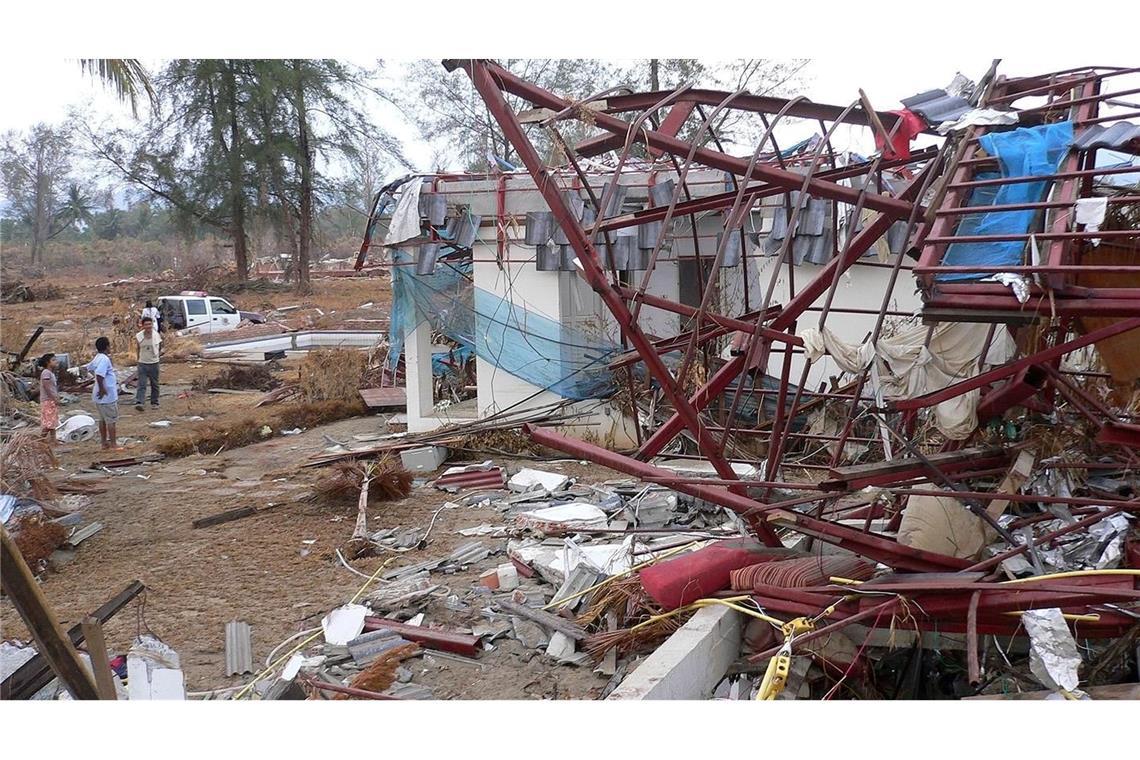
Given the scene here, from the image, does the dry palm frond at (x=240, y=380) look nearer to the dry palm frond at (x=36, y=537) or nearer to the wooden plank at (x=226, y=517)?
the wooden plank at (x=226, y=517)

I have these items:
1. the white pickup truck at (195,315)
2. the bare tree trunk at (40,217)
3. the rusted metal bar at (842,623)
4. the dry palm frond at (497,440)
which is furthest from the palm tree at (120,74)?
the bare tree trunk at (40,217)

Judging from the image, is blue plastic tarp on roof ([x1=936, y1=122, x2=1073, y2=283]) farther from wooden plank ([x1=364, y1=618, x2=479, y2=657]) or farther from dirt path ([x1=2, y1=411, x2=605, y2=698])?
wooden plank ([x1=364, y1=618, x2=479, y2=657])

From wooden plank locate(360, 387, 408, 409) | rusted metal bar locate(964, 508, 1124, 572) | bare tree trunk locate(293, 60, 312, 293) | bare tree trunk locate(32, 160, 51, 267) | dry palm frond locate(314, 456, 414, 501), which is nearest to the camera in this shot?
rusted metal bar locate(964, 508, 1124, 572)

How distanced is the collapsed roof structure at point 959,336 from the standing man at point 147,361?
12.8m

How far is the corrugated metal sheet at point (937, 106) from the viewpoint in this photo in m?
5.48

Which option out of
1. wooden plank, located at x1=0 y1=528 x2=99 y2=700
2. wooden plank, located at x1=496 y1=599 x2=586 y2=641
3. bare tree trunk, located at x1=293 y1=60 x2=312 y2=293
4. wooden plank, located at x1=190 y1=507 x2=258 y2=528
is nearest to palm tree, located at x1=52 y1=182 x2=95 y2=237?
bare tree trunk, located at x1=293 y1=60 x2=312 y2=293

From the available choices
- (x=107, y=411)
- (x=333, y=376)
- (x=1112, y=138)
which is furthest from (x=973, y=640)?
(x=333, y=376)

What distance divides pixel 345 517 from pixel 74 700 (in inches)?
252

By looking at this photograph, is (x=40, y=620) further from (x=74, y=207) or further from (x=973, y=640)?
(x=74, y=207)

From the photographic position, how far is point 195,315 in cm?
2767

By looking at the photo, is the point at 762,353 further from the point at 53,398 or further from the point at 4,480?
the point at 53,398

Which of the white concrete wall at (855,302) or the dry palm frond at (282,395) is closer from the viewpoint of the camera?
the white concrete wall at (855,302)

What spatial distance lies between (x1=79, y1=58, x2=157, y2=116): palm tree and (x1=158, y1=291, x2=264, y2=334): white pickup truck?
17.9 metres

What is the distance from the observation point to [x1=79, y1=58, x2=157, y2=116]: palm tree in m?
10.1
